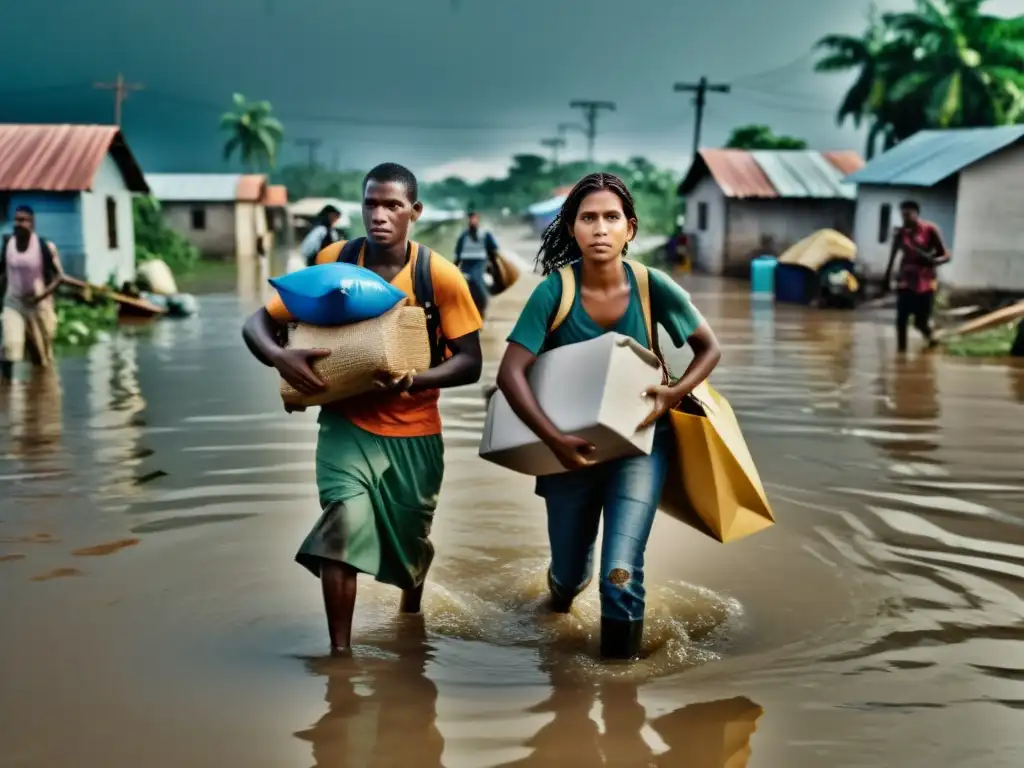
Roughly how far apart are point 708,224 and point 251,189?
2099cm

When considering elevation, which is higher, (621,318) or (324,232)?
(324,232)

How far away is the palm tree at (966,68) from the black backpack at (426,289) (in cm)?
3828

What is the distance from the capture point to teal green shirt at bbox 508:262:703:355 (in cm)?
460

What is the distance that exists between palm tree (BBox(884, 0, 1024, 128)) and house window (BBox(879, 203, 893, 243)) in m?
12.9

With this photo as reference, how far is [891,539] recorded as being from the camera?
6.72 metres

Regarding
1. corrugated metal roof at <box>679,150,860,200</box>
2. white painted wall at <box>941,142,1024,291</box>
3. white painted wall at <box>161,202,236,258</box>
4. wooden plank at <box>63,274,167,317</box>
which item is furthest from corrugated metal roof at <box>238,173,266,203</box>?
white painted wall at <box>941,142,1024,291</box>

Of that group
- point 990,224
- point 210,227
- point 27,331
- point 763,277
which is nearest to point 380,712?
point 27,331

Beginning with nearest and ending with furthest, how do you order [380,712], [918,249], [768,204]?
[380,712]
[918,249]
[768,204]

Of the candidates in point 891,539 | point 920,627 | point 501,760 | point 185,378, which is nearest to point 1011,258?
point 185,378

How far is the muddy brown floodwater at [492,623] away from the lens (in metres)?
4.09

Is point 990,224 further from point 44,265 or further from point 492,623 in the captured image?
point 492,623

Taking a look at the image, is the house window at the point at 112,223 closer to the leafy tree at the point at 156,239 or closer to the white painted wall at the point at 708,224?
the leafy tree at the point at 156,239

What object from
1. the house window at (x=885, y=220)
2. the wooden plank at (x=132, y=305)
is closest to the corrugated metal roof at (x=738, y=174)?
the house window at (x=885, y=220)

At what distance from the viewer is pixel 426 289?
484 cm
